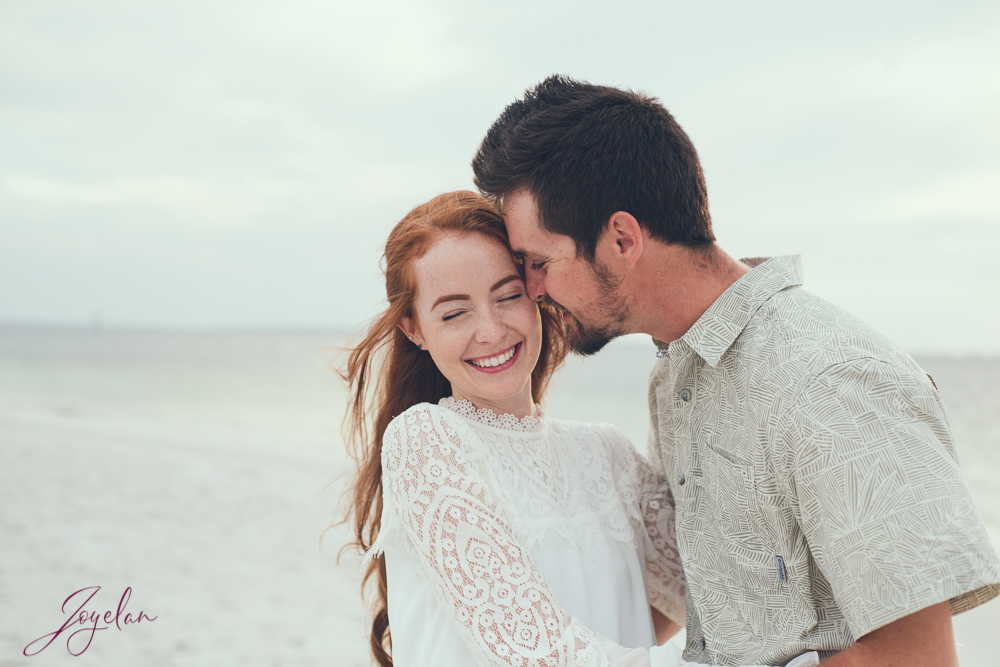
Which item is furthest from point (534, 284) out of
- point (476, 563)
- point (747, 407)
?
point (476, 563)

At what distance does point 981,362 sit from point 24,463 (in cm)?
3098

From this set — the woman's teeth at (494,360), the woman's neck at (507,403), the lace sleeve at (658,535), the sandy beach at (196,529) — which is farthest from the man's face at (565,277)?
the sandy beach at (196,529)

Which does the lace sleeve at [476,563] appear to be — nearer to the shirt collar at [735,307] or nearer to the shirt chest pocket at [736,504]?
the shirt chest pocket at [736,504]

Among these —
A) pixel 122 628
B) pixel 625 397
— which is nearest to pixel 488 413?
pixel 122 628

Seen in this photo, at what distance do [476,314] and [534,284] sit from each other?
8.5 inches

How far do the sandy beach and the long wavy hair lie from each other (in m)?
0.49

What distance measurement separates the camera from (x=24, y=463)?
1045 cm

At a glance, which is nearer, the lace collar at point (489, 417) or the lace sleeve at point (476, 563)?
the lace sleeve at point (476, 563)

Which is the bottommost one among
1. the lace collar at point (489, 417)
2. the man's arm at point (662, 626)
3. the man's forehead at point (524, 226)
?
the man's arm at point (662, 626)

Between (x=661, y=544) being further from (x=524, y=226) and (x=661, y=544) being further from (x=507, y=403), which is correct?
(x=524, y=226)

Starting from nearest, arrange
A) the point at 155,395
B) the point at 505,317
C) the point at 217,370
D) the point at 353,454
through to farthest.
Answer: the point at 505,317
the point at 353,454
the point at 155,395
the point at 217,370

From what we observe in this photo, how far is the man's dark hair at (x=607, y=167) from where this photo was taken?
7.02 feet

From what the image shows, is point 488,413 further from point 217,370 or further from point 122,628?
point 217,370

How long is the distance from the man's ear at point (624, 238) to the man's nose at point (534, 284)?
0.86 feet
